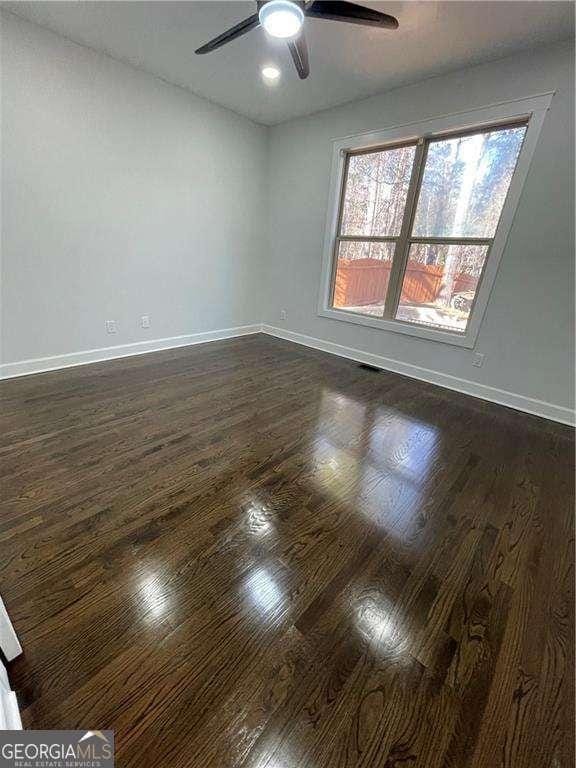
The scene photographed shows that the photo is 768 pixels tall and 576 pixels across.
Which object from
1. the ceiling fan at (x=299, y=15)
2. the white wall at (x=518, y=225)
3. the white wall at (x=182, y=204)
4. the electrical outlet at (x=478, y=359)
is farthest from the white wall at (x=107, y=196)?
the electrical outlet at (x=478, y=359)

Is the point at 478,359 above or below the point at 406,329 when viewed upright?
below

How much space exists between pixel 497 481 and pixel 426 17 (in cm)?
302

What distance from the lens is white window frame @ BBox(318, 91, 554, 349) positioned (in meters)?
2.53

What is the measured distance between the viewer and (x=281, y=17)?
165cm

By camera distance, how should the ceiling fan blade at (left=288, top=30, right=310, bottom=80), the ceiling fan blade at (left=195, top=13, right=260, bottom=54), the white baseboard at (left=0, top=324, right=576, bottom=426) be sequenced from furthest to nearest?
Answer: the white baseboard at (left=0, top=324, right=576, bottom=426)
the ceiling fan blade at (left=288, top=30, right=310, bottom=80)
the ceiling fan blade at (left=195, top=13, right=260, bottom=54)

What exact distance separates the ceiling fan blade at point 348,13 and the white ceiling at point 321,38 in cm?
49

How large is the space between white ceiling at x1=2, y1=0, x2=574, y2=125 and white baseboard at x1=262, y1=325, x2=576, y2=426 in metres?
2.57

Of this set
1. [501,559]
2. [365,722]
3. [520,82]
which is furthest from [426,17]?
[365,722]

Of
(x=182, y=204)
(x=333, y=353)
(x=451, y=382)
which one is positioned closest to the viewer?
(x=451, y=382)

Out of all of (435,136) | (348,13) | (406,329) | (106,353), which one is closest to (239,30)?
(348,13)

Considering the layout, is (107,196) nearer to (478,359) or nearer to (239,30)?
(239,30)

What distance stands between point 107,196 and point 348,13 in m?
2.43

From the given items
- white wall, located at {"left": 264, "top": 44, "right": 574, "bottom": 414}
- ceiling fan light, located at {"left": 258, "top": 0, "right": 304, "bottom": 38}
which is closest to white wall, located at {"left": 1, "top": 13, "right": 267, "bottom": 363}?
white wall, located at {"left": 264, "top": 44, "right": 574, "bottom": 414}

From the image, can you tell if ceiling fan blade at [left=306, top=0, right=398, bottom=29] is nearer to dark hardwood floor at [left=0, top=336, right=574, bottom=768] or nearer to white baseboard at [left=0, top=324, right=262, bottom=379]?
dark hardwood floor at [left=0, top=336, right=574, bottom=768]
